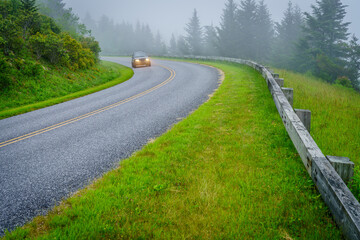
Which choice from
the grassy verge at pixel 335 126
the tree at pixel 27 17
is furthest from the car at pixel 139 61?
the grassy verge at pixel 335 126

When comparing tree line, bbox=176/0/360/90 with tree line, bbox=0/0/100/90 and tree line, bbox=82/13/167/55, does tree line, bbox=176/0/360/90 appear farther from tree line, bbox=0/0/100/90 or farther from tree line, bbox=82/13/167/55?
tree line, bbox=0/0/100/90

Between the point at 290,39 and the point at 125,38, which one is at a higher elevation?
the point at 125,38

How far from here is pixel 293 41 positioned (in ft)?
107

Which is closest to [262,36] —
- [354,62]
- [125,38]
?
[354,62]

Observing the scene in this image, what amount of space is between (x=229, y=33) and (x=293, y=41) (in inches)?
434

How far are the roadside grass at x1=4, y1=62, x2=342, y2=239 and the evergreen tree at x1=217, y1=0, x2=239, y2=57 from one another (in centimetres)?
3694

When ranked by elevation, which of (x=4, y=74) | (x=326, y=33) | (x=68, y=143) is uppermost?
(x=326, y=33)

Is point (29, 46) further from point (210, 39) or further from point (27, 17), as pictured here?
point (210, 39)

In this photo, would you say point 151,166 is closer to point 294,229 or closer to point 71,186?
point 71,186

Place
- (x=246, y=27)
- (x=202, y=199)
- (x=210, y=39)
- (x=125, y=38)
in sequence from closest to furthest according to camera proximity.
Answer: (x=202, y=199), (x=246, y=27), (x=210, y=39), (x=125, y=38)

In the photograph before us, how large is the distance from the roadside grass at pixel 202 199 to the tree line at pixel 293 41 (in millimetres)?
26170

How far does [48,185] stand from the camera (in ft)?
13.1

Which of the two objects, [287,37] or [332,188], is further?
[287,37]

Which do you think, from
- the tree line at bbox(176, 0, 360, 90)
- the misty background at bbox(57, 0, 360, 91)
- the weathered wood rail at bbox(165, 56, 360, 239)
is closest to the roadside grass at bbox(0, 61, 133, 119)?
the weathered wood rail at bbox(165, 56, 360, 239)
